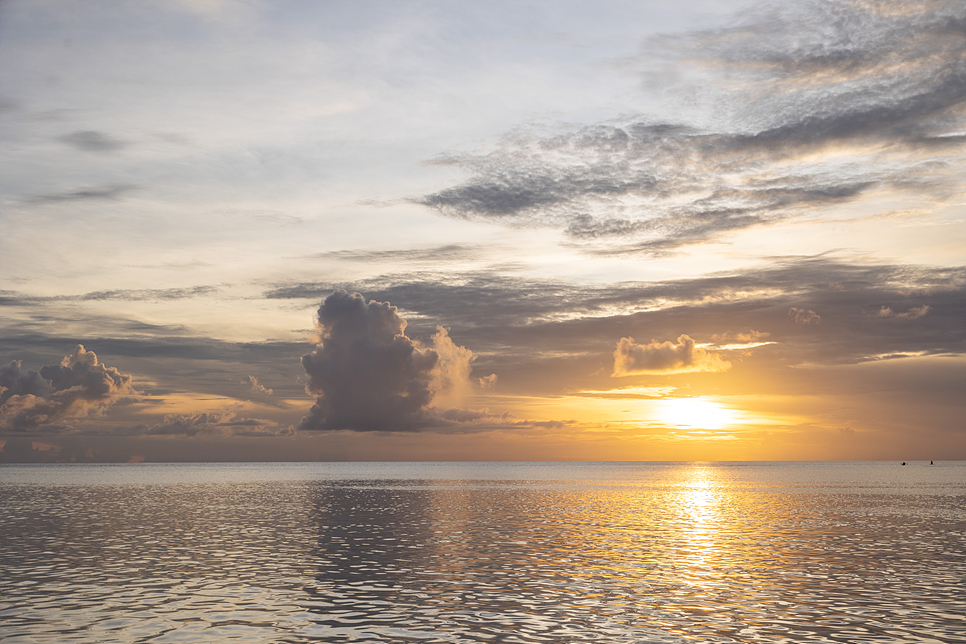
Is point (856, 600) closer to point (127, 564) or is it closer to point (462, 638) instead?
point (462, 638)

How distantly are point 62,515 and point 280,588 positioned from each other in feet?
184

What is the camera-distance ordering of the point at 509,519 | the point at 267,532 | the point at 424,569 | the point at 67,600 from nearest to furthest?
the point at 67,600, the point at 424,569, the point at 267,532, the point at 509,519

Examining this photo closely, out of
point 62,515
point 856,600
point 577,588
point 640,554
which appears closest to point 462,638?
point 577,588

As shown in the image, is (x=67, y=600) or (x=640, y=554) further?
(x=640, y=554)

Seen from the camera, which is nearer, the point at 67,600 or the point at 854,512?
the point at 67,600

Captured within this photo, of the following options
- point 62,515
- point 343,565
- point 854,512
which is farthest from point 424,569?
point 854,512

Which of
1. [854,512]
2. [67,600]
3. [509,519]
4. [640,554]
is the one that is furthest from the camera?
[854,512]

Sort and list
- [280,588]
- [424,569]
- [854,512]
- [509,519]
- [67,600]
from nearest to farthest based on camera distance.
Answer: [67,600] → [280,588] → [424,569] → [509,519] → [854,512]

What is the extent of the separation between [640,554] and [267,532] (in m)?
31.2

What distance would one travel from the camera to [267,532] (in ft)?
206

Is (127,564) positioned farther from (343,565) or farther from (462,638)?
(462,638)

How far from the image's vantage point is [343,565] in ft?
146

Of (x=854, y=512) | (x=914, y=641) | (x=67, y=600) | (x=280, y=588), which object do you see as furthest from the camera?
(x=854, y=512)

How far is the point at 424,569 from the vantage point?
1688 inches
